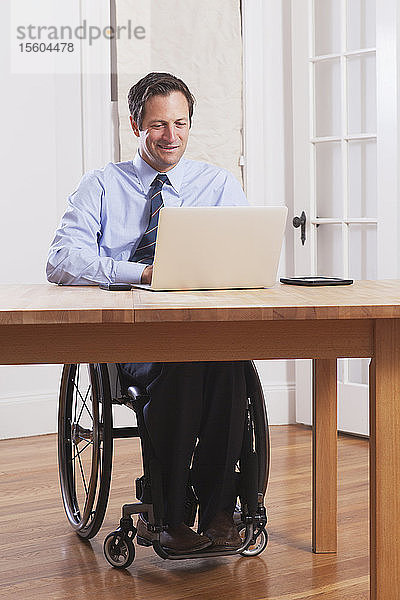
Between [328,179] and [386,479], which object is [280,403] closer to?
[328,179]

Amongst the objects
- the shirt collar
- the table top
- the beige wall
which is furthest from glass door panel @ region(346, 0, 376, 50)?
the table top

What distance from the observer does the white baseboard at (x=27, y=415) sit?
405cm

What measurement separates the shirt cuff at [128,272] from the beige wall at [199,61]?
72.5 inches

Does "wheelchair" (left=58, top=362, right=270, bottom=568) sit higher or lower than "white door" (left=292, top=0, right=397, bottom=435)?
lower

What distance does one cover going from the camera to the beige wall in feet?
13.6

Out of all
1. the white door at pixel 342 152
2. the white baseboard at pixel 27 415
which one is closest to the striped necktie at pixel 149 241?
the white door at pixel 342 152

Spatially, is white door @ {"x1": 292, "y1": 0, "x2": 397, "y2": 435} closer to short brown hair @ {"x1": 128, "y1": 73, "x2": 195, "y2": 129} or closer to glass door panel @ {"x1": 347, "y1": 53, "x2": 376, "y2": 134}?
glass door panel @ {"x1": 347, "y1": 53, "x2": 376, "y2": 134}

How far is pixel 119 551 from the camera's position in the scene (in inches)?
93.5

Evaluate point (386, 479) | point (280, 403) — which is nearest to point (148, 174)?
point (386, 479)

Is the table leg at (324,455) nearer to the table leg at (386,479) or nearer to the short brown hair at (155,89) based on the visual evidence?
the table leg at (386,479)

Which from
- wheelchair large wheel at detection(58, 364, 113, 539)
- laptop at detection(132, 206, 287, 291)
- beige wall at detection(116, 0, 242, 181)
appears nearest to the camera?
laptop at detection(132, 206, 287, 291)

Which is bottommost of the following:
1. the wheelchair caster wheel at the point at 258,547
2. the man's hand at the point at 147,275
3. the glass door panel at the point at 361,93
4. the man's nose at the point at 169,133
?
the wheelchair caster wheel at the point at 258,547

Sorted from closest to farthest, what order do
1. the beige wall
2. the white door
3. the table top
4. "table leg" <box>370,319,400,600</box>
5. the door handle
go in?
1. the table top
2. "table leg" <box>370,319,400,600</box>
3. the white door
4. the beige wall
5. the door handle

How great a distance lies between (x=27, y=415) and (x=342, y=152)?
5.86ft
